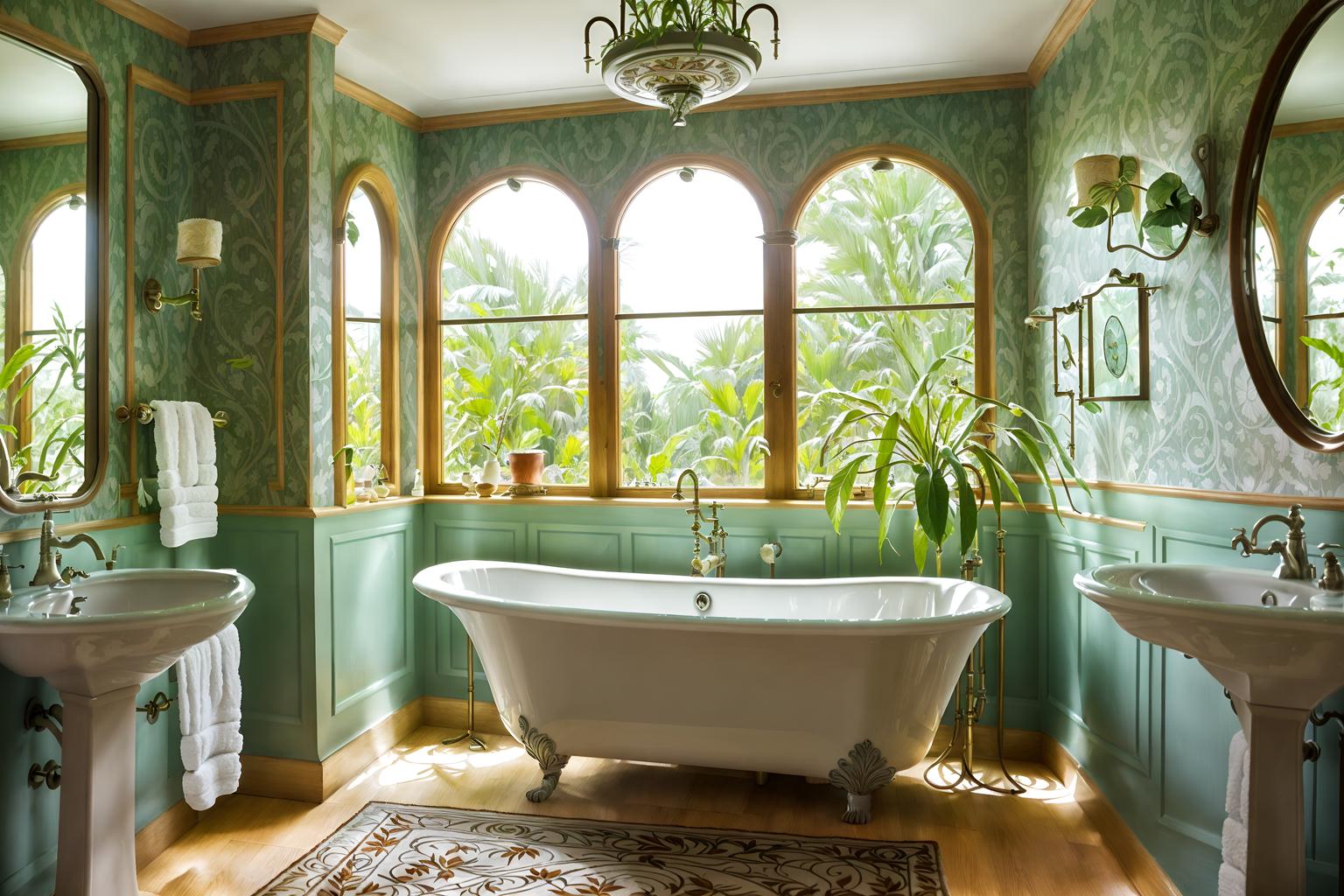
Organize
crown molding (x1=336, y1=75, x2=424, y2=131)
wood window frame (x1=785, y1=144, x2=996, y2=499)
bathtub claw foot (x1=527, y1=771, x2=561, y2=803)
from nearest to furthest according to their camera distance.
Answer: bathtub claw foot (x1=527, y1=771, x2=561, y2=803)
crown molding (x1=336, y1=75, x2=424, y2=131)
wood window frame (x1=785, y1=144, x2=996, y2=499)

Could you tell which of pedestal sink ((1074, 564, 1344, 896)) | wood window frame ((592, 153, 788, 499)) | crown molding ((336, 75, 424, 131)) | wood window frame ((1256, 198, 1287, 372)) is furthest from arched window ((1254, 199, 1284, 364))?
crown molding ((336, 75, 424, 131))

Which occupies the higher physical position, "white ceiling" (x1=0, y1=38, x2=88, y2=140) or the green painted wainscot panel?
"white ceiling" (x1=0, y1=38, x2=88, y2=140)

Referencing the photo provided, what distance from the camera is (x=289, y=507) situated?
10.1 feet

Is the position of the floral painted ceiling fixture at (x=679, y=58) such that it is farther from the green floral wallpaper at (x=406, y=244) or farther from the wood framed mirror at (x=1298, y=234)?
the green floral wallpaper at (x=406, y=244)

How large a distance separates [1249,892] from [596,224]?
3.13 meters

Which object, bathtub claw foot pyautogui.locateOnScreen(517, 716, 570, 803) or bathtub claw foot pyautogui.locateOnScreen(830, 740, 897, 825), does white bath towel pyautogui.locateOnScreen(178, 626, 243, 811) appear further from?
bathtub claw foot pyautogui.locateOnScreen(830, 740, 897, 825)

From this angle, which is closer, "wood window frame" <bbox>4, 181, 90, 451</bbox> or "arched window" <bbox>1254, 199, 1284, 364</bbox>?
"arched window" <bbox>1254, 199, 1284, 364</bbox>

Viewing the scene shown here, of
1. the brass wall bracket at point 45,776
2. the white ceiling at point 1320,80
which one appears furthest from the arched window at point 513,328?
the white ceiling at point 1320,80

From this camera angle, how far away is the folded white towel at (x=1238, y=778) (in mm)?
1833

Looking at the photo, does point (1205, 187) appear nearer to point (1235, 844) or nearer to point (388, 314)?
point (1235, 844)

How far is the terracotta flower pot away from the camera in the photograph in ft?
12.4

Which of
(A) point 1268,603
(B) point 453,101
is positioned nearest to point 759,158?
(B) point 453,101

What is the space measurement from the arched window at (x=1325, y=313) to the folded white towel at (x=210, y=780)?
3.04m

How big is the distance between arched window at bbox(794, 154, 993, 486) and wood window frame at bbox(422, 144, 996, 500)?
12 millimetres
